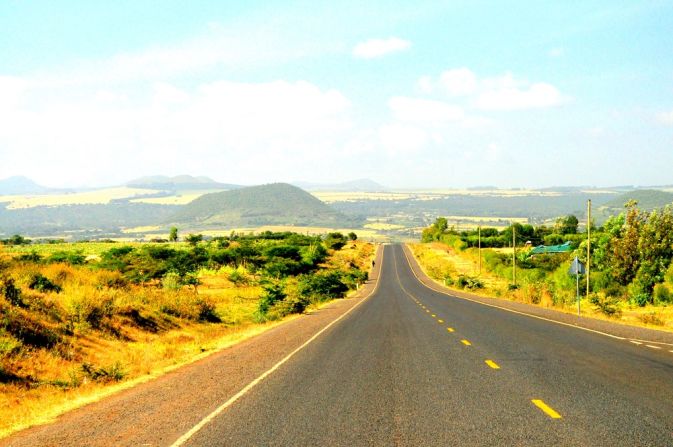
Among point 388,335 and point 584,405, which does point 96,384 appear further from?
point 584,405

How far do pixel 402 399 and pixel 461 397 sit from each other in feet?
3.25

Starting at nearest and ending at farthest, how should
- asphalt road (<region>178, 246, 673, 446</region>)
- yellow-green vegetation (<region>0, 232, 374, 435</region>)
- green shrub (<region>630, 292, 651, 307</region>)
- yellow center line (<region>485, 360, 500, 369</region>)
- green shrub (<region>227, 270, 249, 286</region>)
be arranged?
1. asphalt road (<region>178, 246, 673, 446</region>)
2. yellow center line (<region>485, 360, 500, 369</region>)
3. yellow-green vegetation (<region>0, 232, 374, 435</region>)
4. green shrub (<region>630, 292, 651, 307</region>)
5. green shrub (<region>227, 270, 249, 286</region>)

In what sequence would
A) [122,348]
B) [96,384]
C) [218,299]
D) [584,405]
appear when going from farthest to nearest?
[218,299] < [122,348] < [96,384] < [584,405]

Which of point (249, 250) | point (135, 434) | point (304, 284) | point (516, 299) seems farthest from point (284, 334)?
point (249, 250)

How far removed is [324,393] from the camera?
10.9 metres

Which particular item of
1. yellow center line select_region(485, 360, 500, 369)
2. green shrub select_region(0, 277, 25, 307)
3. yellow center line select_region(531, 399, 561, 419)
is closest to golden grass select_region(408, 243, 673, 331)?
yellow center line select_region(485, 360, 500, 369)

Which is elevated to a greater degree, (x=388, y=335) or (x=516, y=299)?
(x=388, y=335)

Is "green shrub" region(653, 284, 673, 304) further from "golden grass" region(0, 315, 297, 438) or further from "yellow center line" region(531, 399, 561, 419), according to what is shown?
"yellow center line" region(531, 399, 561, 419)

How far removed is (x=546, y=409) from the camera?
9.21 meters

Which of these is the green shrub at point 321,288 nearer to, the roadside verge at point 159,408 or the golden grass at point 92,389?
the golden grass at point 92,389

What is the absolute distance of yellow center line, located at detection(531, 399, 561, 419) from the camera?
8805mm

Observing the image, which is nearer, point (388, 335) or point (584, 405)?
point (584, 405)

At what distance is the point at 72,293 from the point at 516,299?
34.5m

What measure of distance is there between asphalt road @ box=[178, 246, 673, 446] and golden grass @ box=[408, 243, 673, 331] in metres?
12.1
